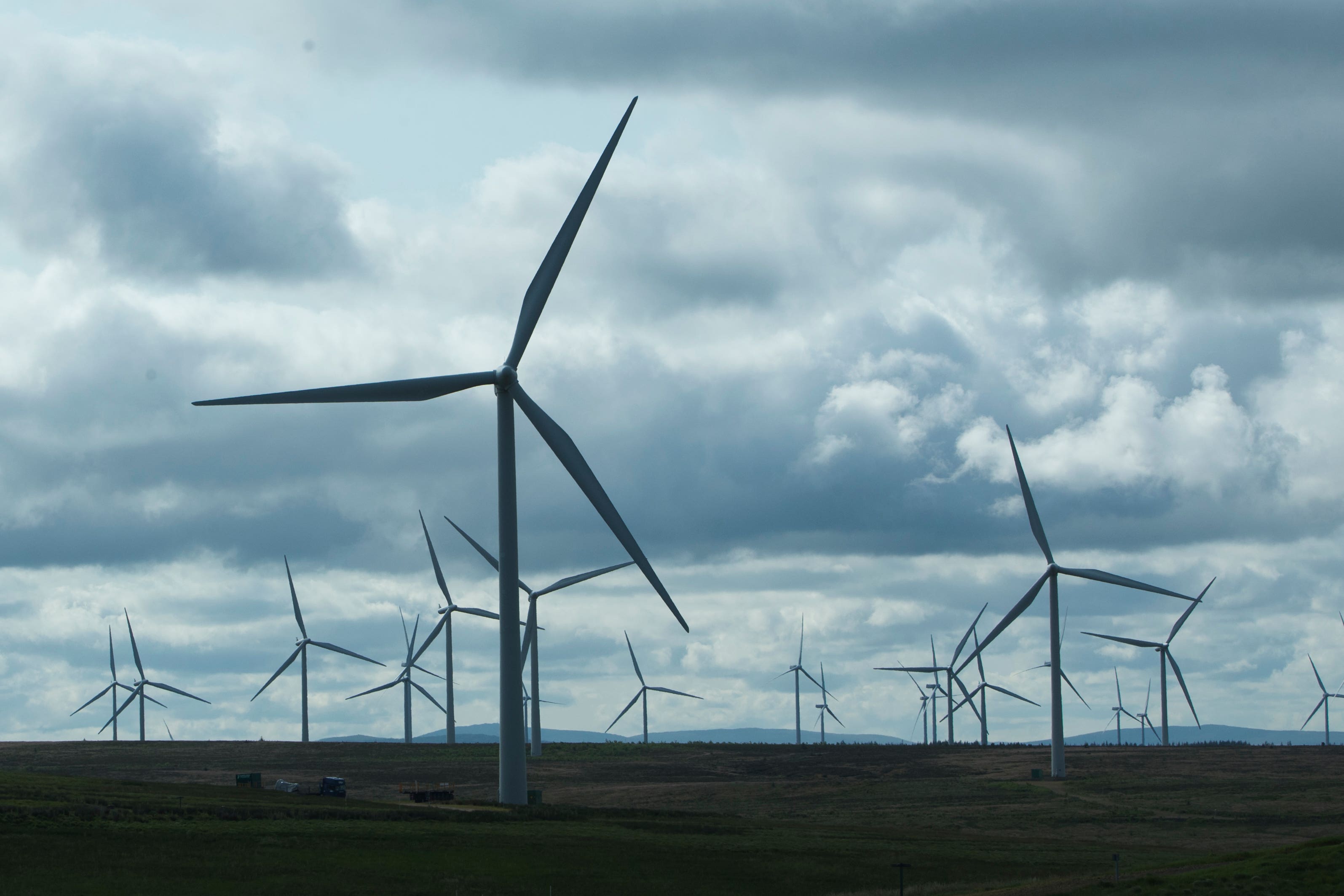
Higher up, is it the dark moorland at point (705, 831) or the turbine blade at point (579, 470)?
the turbine blade at point (579, 470)

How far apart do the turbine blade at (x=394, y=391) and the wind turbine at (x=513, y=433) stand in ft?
0.14

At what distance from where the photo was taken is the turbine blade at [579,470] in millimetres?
66062

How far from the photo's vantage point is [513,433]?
7456 cm

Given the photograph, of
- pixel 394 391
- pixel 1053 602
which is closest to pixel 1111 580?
pixel 1053 602

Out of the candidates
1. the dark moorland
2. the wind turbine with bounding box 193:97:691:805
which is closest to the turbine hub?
the wind turbine with bounding box 193:97:691:805

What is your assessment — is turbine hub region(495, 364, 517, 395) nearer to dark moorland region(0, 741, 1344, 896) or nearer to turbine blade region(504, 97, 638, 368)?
turbine blade region(504, 97, 638, 368)

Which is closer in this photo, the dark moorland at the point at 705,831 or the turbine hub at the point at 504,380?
the dark moorland at the point at 705,831

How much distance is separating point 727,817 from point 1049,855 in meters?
22.5

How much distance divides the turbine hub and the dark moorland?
21.2 metres

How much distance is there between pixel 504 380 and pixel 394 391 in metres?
5.47

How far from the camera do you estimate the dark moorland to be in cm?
5416

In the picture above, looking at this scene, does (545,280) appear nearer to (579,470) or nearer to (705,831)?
(579,470)

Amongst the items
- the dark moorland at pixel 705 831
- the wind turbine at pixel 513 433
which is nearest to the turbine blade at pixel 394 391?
the wind turbine at pixel 513 433

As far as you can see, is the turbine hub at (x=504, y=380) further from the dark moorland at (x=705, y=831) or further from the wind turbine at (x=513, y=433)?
the dark moorland at (x=705, y=831)
